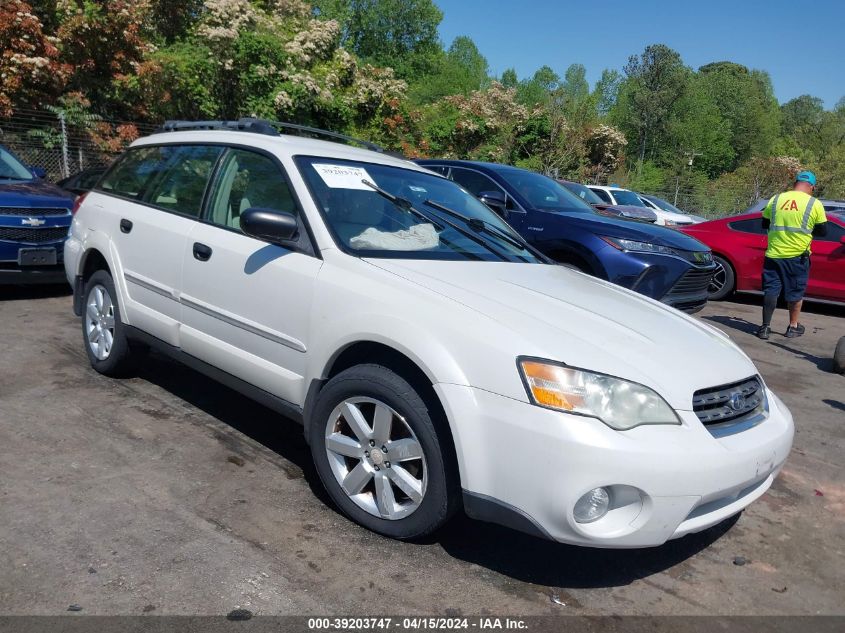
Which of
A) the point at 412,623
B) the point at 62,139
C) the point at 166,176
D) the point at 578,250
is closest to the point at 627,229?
the point at 578,250

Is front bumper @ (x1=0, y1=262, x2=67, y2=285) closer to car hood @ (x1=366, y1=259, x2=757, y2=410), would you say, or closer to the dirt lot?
the dirt lot

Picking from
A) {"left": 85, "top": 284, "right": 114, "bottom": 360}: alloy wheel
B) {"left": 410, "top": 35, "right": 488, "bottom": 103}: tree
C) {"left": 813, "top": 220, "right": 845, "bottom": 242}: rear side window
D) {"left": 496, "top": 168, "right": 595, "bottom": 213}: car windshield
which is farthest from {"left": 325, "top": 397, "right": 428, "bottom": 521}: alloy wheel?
{"left": 410, "top": 35, "right": 488, "bottom": 103}: tree

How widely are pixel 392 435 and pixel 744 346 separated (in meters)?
5.76

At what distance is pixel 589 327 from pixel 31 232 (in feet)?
20.5

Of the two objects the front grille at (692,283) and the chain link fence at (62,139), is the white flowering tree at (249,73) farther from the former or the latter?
the front grille at (692,283)

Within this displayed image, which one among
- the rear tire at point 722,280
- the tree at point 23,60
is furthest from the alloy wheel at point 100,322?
the tree at point 23,60

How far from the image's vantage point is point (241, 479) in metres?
3.48

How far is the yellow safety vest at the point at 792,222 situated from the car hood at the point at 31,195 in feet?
24.7

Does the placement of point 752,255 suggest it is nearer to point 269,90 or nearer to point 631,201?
point 631,201

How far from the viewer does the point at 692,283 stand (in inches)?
270

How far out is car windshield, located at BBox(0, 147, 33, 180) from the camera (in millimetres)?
7703

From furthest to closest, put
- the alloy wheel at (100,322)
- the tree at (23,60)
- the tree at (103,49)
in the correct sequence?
the tree at (103,49) → the tree at (23,60) → the alloy wheel at (100,322)

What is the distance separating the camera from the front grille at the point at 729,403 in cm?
269

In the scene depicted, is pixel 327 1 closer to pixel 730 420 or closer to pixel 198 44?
pixel 198 44
